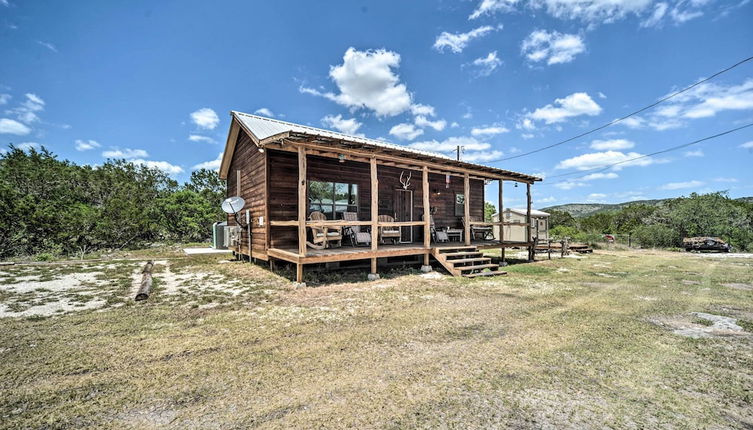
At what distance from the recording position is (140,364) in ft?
9.19

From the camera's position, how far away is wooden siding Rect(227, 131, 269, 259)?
8.71 meters

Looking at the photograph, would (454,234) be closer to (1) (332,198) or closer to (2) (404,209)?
(2) (404,209)

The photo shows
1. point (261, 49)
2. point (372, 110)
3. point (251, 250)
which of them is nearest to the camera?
point (251, 250)

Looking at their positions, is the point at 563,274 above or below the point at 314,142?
below

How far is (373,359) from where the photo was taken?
2941 mm

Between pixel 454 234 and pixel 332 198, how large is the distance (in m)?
5.26

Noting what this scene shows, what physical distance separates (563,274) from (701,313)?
12.3 ft

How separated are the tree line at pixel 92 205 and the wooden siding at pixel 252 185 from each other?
9062 millimetres

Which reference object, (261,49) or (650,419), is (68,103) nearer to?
(261,49)

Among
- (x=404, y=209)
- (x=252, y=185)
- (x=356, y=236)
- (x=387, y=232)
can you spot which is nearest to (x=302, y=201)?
(x=356, y=236)

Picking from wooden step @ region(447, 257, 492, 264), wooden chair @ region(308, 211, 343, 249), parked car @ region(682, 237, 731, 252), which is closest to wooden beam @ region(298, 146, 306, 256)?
wooden chair @ region(308, 211, 343, 249)

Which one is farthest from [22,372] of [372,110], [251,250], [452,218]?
[372,110]

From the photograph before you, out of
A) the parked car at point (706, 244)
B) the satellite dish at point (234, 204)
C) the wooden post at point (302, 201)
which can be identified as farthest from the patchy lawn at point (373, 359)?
the parked car at point (706, 244)

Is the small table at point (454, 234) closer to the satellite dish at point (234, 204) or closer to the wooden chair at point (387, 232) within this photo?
the wooden chair at point (387, 232)
